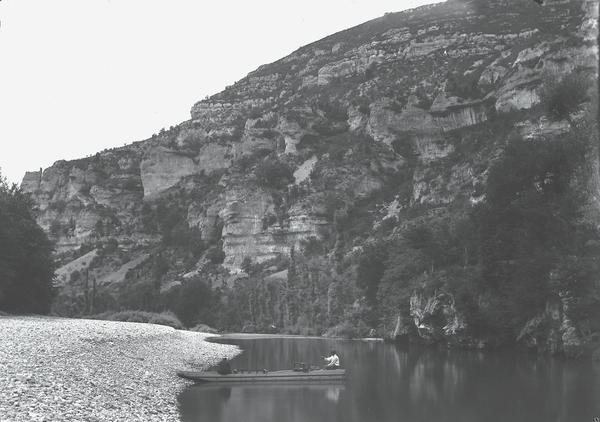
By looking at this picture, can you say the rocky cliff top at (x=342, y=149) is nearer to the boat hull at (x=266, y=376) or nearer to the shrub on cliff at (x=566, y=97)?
the shrub on cliff at (x=566, y=97)

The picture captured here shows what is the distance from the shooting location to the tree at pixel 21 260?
54.4 m

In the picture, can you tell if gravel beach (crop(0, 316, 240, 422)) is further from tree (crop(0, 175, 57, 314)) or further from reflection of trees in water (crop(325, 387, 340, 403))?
tree (crop(0, 175, 57, 314))

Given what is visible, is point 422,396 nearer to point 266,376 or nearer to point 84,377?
point 266,376

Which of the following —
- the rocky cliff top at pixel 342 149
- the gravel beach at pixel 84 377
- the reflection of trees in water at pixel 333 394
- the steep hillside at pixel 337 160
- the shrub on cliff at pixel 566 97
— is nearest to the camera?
the gravel beach at pixel 84 377

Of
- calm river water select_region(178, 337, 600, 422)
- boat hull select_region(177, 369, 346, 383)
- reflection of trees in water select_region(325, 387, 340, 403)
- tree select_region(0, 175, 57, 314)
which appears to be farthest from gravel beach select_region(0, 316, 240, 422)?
tree select_region(0, 175, 57, 314)

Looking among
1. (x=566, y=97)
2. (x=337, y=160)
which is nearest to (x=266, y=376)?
(x=566, y=97)

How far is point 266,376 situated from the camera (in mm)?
29906

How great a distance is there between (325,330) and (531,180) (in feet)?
146

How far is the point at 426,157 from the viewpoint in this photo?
142m

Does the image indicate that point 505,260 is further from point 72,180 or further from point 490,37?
point 72,180

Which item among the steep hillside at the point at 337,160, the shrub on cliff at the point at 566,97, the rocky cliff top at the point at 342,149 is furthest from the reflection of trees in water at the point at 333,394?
the rocky cliff top at the point at 342,149

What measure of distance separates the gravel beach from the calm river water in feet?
5.64

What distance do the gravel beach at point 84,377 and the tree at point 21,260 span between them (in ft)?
69.1

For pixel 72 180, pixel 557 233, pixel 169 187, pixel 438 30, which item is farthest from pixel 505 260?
pixel 72 180
